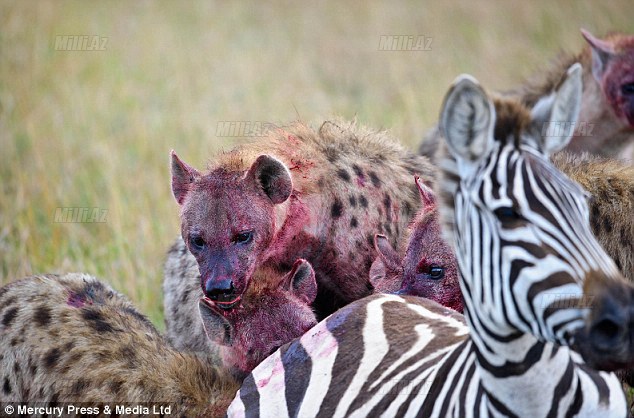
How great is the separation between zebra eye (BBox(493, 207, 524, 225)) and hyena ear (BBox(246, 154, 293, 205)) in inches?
91.4

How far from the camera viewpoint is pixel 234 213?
16.0 ft

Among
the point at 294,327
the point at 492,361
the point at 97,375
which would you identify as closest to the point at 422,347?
the point at 492,361

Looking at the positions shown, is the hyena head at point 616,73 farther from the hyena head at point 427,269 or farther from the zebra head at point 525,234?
the zebra head at point 525,234

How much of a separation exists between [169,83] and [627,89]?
5.56 meters

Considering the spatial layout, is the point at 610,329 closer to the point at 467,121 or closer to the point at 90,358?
the point at 467,121

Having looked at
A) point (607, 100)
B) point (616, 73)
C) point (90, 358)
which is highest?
point (616, 73)

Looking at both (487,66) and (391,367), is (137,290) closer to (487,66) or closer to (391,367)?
(391,367)

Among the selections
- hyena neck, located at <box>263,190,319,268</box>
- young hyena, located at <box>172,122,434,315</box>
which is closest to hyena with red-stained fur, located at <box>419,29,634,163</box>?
young hyena, located at <box>172,122,434,315</box>

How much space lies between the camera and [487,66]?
11883 mm

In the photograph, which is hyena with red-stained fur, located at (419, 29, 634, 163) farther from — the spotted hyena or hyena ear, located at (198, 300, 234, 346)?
hyena ear, located at (198, 300, 234, 346)

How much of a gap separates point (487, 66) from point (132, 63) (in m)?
4.09

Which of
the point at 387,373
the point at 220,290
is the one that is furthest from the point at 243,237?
the point at 387,373

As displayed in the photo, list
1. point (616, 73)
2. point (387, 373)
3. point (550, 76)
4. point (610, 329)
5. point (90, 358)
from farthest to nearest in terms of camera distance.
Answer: point (550, 76) < point (616, 73) < point (90, 358) < point (387, 373) < point (610, 329)

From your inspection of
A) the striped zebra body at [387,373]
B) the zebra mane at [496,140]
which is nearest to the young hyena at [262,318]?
the striped zebra body at [387,373]
